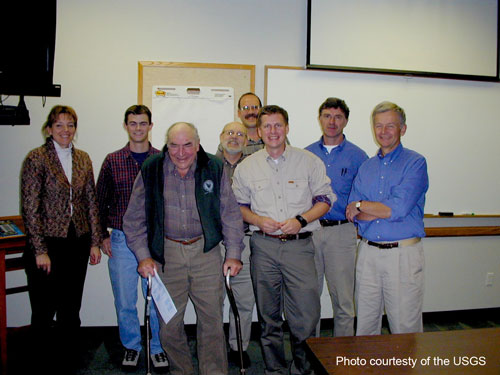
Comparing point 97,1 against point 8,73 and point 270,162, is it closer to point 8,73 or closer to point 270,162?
point 8,73

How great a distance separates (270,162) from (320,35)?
160cm

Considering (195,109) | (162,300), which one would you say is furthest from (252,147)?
(162,300)

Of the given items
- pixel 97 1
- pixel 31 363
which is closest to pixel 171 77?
pixel 97 1

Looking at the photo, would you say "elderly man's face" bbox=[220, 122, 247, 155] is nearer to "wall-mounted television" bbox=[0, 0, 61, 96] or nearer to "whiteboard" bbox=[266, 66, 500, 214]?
"whiteboard" bbox=[266, 66, 500, 214]

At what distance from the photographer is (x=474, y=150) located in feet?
11.9

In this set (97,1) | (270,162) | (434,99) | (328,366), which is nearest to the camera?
(328,366)

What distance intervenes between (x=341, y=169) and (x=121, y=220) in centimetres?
166

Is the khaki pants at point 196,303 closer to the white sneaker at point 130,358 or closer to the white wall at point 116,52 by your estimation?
the white sneaker at point 130,358

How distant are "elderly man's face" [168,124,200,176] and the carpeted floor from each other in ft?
5.14

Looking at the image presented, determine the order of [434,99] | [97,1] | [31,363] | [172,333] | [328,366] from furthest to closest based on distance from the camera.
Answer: [434,99] → [97,1] → [31,363] → [172,333] → [328,366]

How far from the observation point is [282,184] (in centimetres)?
234

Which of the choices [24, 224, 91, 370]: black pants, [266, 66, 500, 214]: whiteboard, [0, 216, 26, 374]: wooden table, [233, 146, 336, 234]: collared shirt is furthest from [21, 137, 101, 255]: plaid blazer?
[266, 66, 500, 214]: whiteboard

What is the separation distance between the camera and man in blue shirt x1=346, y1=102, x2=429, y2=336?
2160mm

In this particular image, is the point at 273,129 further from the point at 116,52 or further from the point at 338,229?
the point at 116,52
